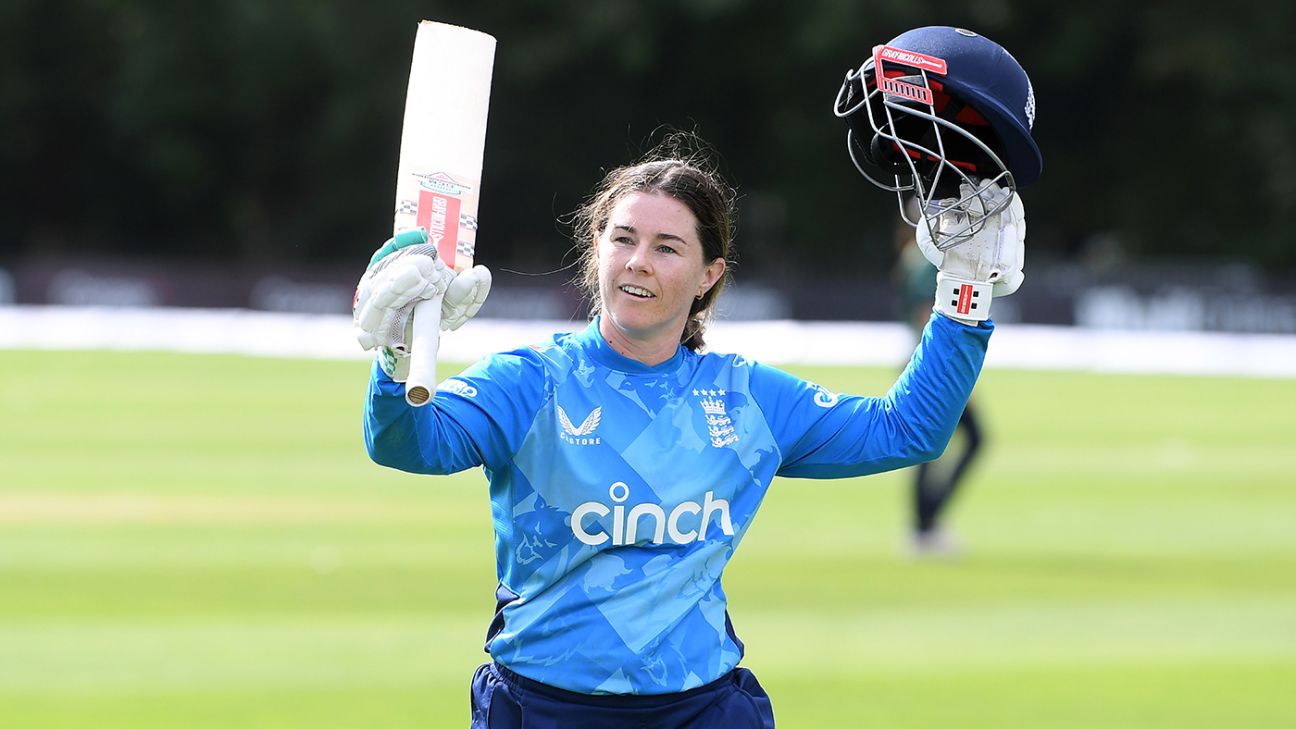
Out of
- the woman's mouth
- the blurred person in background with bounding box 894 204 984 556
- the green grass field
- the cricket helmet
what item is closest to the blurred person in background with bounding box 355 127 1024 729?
the woman's mouth

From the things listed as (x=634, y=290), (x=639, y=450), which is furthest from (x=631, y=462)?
(x=634, y=290)

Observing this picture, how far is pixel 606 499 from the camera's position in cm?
380

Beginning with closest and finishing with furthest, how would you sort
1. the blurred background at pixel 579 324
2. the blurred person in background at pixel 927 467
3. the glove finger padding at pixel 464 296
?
the glove finger padding at pixel 464 296, the blurred background at pixel 579 324, the blurred person in background at pixel 927 467

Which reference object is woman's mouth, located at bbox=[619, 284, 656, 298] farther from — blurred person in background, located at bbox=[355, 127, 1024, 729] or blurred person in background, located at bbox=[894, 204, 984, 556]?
blurred person in background, located at bbox=[894, 204, 984, 556]

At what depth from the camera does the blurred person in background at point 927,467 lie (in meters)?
10.6

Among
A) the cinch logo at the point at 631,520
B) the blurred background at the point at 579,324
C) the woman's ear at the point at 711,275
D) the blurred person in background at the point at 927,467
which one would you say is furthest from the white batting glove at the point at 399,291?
the blurred person in background at the point at 927,467

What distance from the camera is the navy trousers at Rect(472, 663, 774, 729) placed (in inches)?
149

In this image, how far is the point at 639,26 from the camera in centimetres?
4316

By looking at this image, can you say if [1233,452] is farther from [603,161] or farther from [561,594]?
[603,161]

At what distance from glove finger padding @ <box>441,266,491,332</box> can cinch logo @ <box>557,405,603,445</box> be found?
0.30 m

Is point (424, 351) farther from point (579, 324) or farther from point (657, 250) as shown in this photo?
point (579, 324)

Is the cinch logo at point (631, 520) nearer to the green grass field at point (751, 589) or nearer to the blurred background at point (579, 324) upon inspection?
the blurred background at point (579, 324)

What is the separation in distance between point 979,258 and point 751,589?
6203mm

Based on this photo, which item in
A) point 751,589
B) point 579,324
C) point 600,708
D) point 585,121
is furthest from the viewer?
point 585,121
